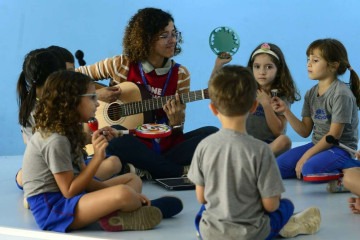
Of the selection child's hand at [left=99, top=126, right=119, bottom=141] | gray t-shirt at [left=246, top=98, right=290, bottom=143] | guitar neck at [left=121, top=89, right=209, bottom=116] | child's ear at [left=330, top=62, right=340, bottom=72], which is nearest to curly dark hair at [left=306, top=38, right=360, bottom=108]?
child's ear at [left=330, top=62, right=340, bottom=72]

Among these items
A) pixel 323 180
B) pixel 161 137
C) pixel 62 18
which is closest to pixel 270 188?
pixel 323 180

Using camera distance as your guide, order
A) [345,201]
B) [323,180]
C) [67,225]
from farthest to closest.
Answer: [323,180]
[345,201]
[67,225]

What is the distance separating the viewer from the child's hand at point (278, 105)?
137 inches

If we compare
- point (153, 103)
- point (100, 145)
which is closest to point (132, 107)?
point (153, 103)

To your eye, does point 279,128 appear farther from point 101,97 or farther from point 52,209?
point 52,209

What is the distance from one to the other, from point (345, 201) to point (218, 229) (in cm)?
96

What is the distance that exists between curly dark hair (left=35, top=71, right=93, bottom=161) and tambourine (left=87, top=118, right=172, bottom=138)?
94 cm

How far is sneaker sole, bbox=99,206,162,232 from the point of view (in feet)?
8.54

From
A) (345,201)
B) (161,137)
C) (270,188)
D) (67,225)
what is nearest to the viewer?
(270,188)

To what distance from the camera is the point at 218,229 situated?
2.24 meters

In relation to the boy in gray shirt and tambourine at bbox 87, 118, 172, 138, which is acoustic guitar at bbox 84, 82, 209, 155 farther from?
the boy in gray shirt

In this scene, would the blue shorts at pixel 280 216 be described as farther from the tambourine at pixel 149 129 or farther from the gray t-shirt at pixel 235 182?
the tambourine at pixel 149 129

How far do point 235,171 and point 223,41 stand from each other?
1651 millimetres

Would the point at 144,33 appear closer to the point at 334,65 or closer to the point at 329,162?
the point at 334,65
